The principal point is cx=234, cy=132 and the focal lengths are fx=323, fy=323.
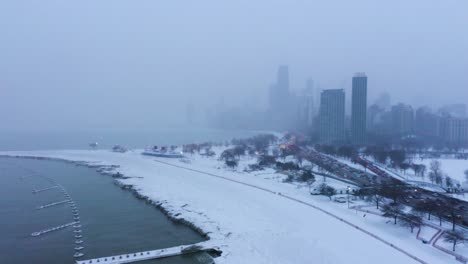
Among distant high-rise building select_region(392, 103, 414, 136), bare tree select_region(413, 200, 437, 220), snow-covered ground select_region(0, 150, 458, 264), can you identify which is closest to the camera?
snow-covered ground select_region(0, 150, 458, 264)

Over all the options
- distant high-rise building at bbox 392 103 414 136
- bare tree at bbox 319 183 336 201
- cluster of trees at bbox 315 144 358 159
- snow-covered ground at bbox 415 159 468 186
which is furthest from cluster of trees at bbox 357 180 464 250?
distant high-rise building at bbox 392 103 414 136

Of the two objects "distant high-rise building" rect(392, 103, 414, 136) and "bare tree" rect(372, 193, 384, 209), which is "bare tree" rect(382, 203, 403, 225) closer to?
"bare tree" rect(372, 193, 384, 209)

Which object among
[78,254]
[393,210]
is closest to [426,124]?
[393,210]

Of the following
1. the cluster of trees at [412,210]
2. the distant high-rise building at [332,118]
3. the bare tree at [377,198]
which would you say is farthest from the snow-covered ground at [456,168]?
the distant high-rise building at [332,118]

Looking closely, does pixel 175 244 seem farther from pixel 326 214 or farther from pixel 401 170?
pixel 401 170

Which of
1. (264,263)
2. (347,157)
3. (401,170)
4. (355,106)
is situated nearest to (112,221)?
(264,263)

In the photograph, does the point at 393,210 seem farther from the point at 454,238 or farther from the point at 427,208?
the point at 454,238
